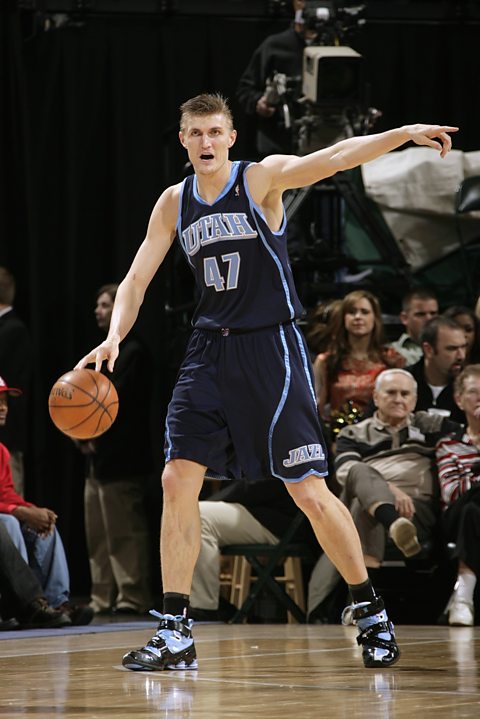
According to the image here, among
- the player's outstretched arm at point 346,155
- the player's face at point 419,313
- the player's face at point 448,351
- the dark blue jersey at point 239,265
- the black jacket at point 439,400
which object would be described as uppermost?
the player's outstretched arm at point 346,155

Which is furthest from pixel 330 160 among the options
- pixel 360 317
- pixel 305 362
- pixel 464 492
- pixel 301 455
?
pixel 360 317

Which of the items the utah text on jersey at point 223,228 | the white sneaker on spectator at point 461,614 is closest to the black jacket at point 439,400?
the white sneaker on spectator at point 461,614

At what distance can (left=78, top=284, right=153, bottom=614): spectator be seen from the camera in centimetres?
723

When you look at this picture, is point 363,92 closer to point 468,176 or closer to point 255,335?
point 468,176

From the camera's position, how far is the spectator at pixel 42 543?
6.01 metres

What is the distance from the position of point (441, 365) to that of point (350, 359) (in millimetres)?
471

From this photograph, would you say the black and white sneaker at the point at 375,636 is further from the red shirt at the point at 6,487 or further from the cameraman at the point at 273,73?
the cameraman at the point at 273,73

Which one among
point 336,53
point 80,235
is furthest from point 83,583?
point 336,53

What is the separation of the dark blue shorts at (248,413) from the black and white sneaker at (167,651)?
1.61 feet

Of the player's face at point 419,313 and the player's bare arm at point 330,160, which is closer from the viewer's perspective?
the player's bare arm at point 330,160

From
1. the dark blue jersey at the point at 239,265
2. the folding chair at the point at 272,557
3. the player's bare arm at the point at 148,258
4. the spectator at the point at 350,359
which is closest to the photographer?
the dark blue jersey at the point at 239,265

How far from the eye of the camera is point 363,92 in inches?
274

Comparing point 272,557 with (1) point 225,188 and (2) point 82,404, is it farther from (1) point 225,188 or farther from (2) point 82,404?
(1) point 225,188

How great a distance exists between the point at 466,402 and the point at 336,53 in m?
2.10
